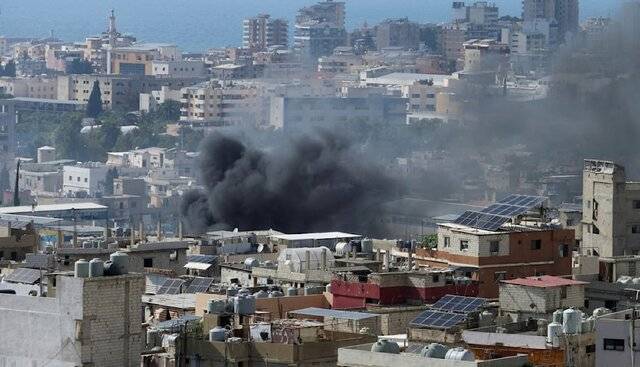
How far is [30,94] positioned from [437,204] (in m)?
71.7

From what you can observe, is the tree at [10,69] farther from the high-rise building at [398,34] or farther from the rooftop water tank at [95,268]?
the rooftop water tank at [95,268]

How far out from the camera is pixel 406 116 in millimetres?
135000

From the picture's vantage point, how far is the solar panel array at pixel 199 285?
40156 millimetres

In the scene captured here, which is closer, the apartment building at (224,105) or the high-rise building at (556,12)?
the apartment building at (224,105)

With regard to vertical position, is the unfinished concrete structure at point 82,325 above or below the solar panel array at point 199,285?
above

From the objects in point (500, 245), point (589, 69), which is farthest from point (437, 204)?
point (500, 245)

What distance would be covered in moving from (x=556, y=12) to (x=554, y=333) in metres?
145

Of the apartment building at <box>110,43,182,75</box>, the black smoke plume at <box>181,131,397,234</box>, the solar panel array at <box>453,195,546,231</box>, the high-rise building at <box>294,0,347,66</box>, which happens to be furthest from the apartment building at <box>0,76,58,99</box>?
the solar panel array at <box>453,195,546,231</box>

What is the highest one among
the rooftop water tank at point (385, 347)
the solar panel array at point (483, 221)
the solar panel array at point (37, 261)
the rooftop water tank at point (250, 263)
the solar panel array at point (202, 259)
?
the rooftop water tank at point (385, 347)

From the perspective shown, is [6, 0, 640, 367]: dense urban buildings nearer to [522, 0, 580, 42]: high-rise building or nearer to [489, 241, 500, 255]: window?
[489, 241, 500, 255]: window

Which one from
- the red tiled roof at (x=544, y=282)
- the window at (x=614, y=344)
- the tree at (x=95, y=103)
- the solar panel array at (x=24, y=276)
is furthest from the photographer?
the tree at (x=95, y=103)

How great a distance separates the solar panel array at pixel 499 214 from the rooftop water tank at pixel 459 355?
16219 mm

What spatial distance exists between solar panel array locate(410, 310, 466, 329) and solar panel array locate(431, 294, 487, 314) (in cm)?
38

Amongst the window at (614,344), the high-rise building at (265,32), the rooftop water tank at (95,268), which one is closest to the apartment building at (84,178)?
the high-rise building at (265,32)
